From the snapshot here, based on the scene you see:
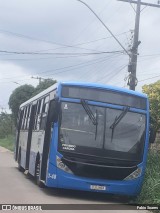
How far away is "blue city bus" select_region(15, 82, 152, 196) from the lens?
44.6 feet

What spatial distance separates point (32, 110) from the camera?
62.7ft

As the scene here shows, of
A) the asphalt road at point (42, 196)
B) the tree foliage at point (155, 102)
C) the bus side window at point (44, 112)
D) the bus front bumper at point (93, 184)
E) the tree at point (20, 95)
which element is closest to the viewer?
the asphalt road at point (42, 196)

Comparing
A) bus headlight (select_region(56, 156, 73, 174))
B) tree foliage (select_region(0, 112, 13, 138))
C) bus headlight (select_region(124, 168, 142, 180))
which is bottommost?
tree foliage (select_region(0, 112, 13, 138))

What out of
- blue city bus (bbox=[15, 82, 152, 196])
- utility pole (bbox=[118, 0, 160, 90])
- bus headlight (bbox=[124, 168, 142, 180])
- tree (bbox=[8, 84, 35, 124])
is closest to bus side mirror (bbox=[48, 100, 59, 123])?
blue city bus (bbox=[15, 82, 152, 196])

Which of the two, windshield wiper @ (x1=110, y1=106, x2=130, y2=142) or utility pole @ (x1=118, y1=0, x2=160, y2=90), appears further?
utility pole @ (x1=118, y1=0, x2=160, y2=90)

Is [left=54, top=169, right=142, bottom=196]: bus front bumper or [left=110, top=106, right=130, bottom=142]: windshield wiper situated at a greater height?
[left=110, top=106, right=130, bottom=142]: windshield wiper

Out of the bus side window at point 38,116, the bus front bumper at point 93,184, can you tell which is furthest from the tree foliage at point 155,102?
the bus front bumper at point 93,184

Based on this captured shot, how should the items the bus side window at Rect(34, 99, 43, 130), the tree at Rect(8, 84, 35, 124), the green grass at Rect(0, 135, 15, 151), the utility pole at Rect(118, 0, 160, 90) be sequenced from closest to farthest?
the bus side window at Rect(34, 99, 43, 130)
the utility pole at Rect(118, 0, 160, 90)
the green grass at Rect(0, 135, 15, 151)
the tree at Rect(8, 84, 35, 124)

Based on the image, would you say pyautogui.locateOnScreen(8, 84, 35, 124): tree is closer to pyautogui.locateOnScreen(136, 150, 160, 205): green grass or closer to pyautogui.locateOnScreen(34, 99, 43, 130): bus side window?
pyautogui.locateOnScreen(34, 99, 43, 130): bus side window

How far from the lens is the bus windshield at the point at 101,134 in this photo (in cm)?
1366

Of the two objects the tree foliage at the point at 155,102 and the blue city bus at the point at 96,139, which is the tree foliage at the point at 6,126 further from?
the blue city bus at the point at 96,139

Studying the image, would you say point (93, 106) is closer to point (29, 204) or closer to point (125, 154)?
point (125, 154)

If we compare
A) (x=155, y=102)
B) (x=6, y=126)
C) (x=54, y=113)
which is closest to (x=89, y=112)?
(x=54, y=113)

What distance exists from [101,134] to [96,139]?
192 millimetres
